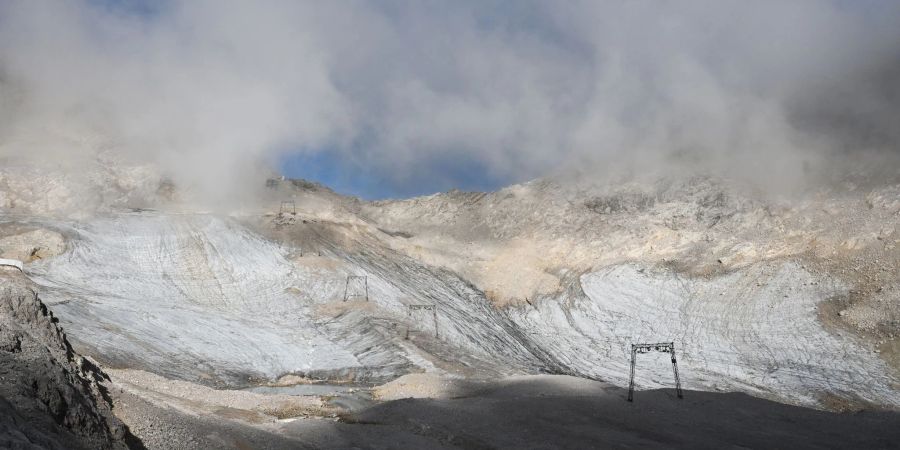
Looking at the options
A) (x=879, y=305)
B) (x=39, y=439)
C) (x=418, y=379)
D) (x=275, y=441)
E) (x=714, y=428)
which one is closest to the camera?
(x=39, y=439)

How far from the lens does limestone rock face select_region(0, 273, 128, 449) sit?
28.5 ft

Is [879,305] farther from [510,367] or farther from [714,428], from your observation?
[714,428]

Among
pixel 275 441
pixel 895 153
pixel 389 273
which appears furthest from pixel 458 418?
pixel 895 153

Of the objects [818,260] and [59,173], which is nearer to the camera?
[59,173]

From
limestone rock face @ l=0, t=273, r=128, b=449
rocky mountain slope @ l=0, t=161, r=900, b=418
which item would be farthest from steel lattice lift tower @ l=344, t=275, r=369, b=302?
limestone rock face @ l=0, t=273, r=128, b=449

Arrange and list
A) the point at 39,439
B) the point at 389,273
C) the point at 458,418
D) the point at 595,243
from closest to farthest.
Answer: the point at 39,439, the point at 458,418, the point at 389,273, the point at 595,243

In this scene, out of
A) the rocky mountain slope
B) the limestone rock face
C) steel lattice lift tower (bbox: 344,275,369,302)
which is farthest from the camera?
steel lattice lift tower (bbox: 344,275,369,302)

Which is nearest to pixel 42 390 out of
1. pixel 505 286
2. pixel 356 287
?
pixel 356 287

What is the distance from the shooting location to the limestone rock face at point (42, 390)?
342 inches

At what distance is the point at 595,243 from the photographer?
57812 mm

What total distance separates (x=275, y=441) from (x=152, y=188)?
39.8m

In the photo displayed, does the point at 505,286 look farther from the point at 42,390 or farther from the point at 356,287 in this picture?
the point at 42,390

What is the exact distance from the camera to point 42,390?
985cm

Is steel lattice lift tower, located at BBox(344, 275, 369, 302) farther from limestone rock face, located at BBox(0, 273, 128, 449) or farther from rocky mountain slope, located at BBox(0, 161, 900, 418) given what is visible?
limestone rock face, located at BBox(0, 273, 128, 449)
